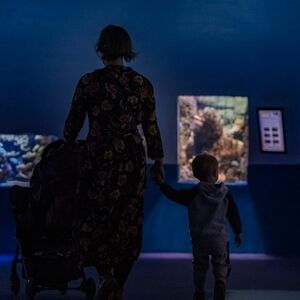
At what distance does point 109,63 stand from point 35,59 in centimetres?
342

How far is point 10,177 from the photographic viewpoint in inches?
264

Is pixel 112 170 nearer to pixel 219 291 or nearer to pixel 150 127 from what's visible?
pixel 150 127

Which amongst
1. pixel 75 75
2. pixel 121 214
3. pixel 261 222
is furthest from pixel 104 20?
pixel 121 214

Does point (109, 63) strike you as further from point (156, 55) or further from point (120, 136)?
point (156, 55)

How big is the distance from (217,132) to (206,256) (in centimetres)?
268

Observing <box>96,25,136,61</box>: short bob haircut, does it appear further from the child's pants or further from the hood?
the child's pants

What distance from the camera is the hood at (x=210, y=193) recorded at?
4.29 m

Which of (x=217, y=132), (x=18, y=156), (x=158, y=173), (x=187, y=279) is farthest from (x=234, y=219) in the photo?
(x=18, y=156)

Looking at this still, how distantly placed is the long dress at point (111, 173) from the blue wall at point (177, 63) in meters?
3.40

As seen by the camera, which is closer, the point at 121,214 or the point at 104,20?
the point at 121,214

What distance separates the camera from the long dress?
11.8ft

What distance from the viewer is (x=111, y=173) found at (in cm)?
358

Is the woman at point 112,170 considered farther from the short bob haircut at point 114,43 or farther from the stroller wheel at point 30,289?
the stroller wheel at point 30,289

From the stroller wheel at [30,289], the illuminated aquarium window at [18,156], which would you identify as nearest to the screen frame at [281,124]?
the illuminated aquarium window at [18,156]
